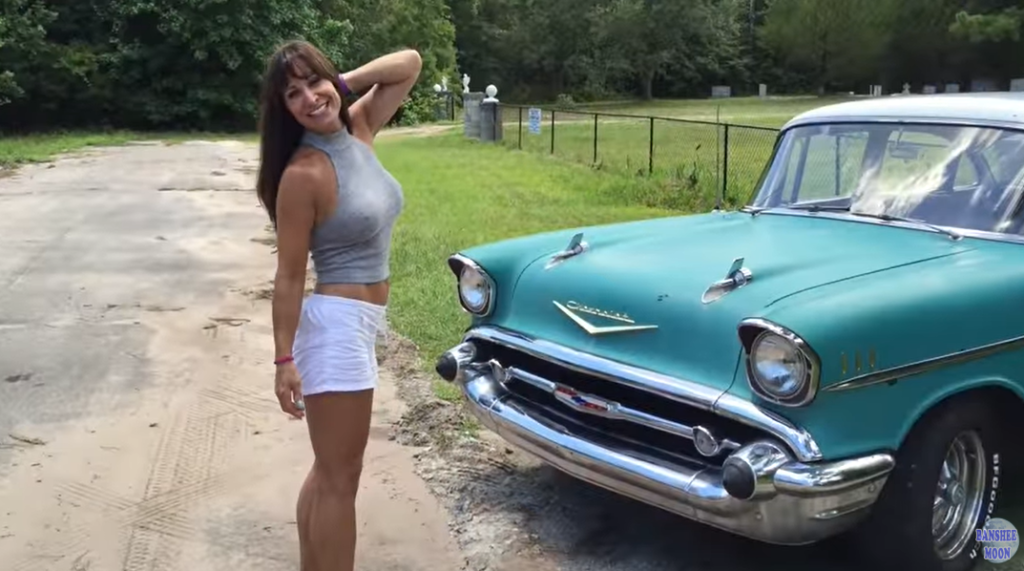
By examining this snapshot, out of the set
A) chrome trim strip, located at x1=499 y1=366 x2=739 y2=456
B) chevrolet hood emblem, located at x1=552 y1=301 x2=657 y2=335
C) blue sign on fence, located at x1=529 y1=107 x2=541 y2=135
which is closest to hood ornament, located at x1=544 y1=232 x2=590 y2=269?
chevrolet hood emblem, located at x1=552 y1=301 x2=657 y2=335

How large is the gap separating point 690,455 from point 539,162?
1560 cm

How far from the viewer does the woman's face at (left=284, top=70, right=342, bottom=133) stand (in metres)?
2.88

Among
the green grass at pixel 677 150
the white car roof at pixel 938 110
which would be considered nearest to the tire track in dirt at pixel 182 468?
the white car roof at pixel 938 110

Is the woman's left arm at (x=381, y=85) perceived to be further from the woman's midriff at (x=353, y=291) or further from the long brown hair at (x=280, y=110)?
the woman's midriff at (x=353, y=291)

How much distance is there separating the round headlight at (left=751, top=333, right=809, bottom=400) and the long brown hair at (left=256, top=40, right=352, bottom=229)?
147cm

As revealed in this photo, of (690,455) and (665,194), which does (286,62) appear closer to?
(690,455)

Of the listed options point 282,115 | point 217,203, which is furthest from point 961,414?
point 217,203

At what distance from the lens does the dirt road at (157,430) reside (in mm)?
3891

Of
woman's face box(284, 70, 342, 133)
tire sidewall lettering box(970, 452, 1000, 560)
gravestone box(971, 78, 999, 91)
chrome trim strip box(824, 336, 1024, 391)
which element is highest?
gravestone box(971, 78, 999, 91)

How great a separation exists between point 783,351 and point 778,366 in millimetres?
47

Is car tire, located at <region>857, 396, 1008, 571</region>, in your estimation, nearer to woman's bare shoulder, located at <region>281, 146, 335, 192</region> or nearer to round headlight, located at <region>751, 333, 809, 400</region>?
round headlight, located at <region>751, 333, 809, 400</region>

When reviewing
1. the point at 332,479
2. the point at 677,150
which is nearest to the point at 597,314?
the point at 332,479

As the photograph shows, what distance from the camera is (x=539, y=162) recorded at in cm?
1869

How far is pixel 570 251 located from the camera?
4.08 metres
